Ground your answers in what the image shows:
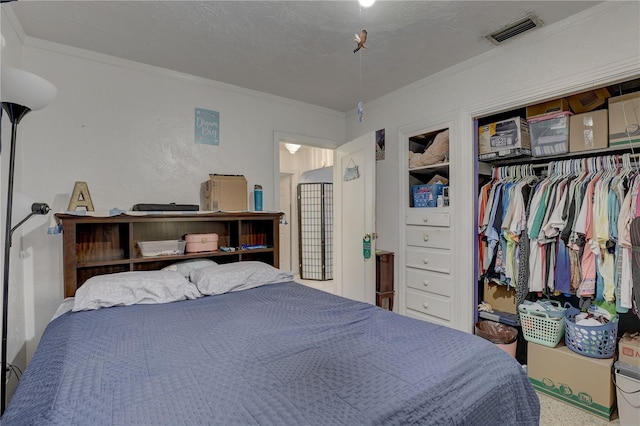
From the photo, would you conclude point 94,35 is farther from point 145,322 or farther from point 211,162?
point 145,322

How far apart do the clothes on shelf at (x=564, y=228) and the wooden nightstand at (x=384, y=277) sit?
0.85 metres

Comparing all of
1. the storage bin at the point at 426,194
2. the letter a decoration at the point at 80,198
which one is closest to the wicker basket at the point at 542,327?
the storage bin at the point at 426,194

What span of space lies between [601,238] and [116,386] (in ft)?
8.66

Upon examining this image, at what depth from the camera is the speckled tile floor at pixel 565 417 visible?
1.91 m

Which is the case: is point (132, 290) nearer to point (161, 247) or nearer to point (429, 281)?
point (161, 247)

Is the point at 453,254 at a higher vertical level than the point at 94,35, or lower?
lower

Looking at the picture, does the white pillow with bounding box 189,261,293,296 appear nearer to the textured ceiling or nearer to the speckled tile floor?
the textured ceiling

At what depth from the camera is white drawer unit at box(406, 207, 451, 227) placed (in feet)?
9.20

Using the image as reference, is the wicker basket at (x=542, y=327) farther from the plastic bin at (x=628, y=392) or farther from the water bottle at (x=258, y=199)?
the water bottle at (x=258, y=199)

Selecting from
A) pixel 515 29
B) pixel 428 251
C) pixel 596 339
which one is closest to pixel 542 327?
pixel 596 339

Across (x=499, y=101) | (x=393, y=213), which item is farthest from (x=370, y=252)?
(x=499, y=101)

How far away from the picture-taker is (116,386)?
99 cm

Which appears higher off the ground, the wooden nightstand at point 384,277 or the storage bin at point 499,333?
the wooden nightstand at point 384,277

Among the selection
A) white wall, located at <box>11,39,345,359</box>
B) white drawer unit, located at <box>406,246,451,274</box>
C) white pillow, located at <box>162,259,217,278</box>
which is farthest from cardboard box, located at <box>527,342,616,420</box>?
white wall, located at <box>11,39,345,359</box>
